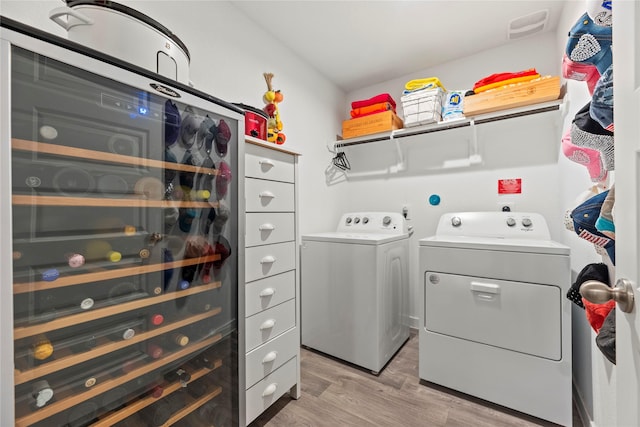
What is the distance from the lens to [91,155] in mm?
846

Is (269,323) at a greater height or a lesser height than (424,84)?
lesser

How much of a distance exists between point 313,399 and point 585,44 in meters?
1.98

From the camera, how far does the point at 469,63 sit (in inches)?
92.7

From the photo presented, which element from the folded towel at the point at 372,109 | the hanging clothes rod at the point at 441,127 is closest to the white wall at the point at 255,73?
the folded towel at the point at 372,109

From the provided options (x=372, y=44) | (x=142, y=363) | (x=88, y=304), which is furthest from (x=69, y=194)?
(x=372, y=44)

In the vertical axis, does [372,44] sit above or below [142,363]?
above

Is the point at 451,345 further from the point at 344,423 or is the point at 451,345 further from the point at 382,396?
the point at 344,423

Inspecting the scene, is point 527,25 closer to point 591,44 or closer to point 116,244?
point 591,44

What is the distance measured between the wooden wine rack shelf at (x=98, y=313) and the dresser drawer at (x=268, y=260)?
21 centimetres

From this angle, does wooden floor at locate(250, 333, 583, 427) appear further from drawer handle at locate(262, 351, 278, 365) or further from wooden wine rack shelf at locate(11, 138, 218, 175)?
wooden wine rack shelf at locate(11, 138, 218, 175)

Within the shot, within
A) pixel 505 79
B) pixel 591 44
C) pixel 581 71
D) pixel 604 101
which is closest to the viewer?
pixel 604 101

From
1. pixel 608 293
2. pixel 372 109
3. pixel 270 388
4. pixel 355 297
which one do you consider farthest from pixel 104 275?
pixel 372 109

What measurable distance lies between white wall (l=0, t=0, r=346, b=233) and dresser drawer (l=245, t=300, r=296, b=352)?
0.87 meters

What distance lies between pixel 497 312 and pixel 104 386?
1.79m
